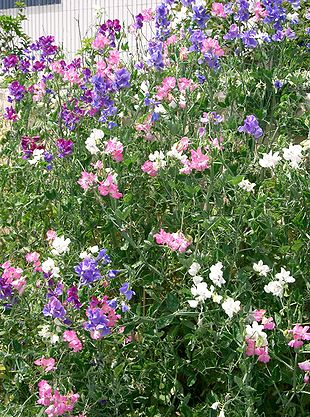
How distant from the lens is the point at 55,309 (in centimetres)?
221

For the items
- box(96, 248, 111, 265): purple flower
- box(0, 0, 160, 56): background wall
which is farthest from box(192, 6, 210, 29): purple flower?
box(0, 0, 160, 56): background wall

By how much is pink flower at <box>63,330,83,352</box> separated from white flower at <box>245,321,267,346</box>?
1.58 feet

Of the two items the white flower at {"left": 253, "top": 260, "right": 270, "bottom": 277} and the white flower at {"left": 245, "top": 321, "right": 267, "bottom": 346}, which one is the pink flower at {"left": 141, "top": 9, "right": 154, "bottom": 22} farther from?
the white flower at {"left": 245, "top": 321, "right": 267, "bottom": 346}

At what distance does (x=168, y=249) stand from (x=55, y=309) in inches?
21.3

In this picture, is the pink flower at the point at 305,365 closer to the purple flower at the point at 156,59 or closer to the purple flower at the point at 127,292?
the purple flower at the point at 127,292

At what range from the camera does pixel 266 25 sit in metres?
3.33

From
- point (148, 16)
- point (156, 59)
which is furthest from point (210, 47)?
point (148, 16)

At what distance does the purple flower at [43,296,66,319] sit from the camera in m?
2.20

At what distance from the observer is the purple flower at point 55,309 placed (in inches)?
86.5

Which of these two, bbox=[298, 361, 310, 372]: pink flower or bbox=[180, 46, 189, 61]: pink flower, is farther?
bbox=[180, 46, 189, 61]: pink flower

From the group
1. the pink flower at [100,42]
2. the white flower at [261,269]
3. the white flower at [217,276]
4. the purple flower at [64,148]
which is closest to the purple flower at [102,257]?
the white flower at [217,276]

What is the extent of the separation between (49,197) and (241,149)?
0.73m

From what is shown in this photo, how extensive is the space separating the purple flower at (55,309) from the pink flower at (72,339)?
57mm

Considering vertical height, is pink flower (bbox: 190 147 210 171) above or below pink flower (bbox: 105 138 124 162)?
above
